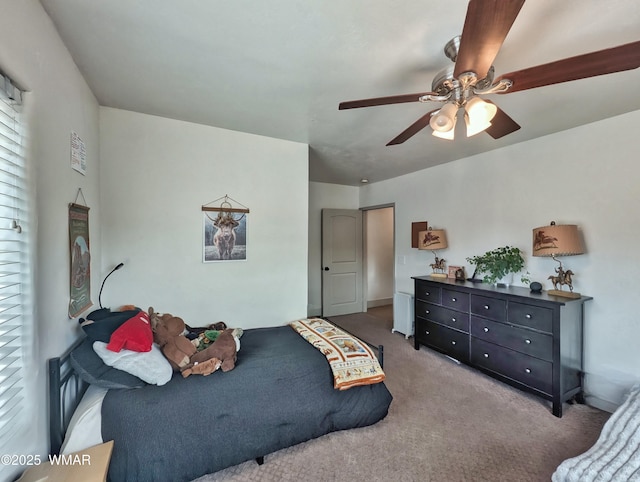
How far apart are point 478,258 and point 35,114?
383 centimetres

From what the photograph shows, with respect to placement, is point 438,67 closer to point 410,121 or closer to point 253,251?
point 410,121

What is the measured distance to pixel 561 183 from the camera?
271cm

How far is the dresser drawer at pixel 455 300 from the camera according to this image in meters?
3.05

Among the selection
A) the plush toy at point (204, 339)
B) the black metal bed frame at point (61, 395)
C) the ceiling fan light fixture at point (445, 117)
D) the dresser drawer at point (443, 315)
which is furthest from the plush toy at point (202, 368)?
the dresser drawer at point (443, 315)

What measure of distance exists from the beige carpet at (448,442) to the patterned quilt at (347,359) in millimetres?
436

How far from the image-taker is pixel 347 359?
2.09 meters

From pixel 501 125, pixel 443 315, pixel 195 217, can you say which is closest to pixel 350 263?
pixel 443 315

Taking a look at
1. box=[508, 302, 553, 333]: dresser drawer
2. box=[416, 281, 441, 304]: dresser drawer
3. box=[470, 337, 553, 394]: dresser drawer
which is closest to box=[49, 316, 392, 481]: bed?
box=[470, 337, 553, 394]: dresser drawer

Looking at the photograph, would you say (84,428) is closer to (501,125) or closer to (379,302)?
(501,125)

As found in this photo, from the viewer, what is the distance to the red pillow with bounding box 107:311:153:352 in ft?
5.46

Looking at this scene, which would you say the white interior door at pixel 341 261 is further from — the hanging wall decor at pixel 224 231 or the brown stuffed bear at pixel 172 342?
the brown stuffed bear at pixel 172 342

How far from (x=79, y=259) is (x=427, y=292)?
11.4 feet

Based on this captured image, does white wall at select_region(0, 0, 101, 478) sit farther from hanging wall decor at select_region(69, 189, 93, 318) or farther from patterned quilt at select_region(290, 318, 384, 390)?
patterned quilt at select_region(290, 318, 384, 390)

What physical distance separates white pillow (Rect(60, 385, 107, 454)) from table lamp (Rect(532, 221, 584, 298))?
11.5 feet
